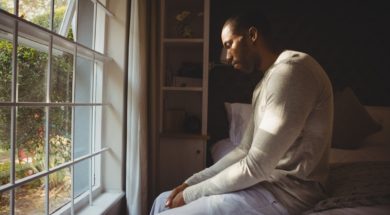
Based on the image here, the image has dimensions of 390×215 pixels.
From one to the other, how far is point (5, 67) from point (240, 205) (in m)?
0.96

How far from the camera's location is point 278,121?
812 mm

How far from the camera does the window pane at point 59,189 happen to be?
1.28m

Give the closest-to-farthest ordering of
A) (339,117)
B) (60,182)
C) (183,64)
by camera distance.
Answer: (60,182), (339,117), (183,64)

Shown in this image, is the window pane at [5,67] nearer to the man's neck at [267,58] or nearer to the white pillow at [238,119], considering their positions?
the man's neck at [267,58]

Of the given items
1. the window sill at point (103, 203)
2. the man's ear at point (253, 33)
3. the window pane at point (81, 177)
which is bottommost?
the window sill at point (103, 203)

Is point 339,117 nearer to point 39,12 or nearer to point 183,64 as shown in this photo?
point 183,64

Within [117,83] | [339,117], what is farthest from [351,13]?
[117,83]

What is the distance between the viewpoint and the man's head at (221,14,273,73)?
1046 millimetres

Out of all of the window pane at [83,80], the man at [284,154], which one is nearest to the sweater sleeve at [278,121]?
the man at [284,154]

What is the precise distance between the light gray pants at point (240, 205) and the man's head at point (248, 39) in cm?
52

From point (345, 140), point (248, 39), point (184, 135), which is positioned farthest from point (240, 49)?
point (345, 140)

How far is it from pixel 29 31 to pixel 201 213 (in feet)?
3.08

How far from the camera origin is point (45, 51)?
118 cm

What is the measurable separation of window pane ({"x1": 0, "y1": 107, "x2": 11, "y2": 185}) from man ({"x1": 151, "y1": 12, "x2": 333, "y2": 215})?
2.05ft
